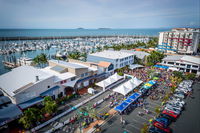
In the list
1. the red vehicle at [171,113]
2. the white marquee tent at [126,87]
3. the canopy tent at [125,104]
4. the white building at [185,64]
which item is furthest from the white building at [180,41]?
the canopy tent at [125,104]

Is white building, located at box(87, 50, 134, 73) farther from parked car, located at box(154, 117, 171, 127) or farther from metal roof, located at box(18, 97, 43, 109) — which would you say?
metal roof, located at box(18, 97, 43, 109)

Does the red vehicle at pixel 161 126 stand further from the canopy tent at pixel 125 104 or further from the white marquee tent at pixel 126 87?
the white marquee tent at pixel 126 87

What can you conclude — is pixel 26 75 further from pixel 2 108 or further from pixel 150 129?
pixel 150 129

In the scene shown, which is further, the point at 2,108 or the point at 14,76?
the point at 14,76

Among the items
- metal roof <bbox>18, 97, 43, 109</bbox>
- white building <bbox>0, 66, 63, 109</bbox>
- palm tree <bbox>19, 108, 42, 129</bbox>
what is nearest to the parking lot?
palm tree <bbox>19, 108, 42, 129</bbox>

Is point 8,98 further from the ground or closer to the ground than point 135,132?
further from the ground

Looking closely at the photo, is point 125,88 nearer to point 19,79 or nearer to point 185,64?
point 19,79

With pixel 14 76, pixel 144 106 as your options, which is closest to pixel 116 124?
pixel 144 106
